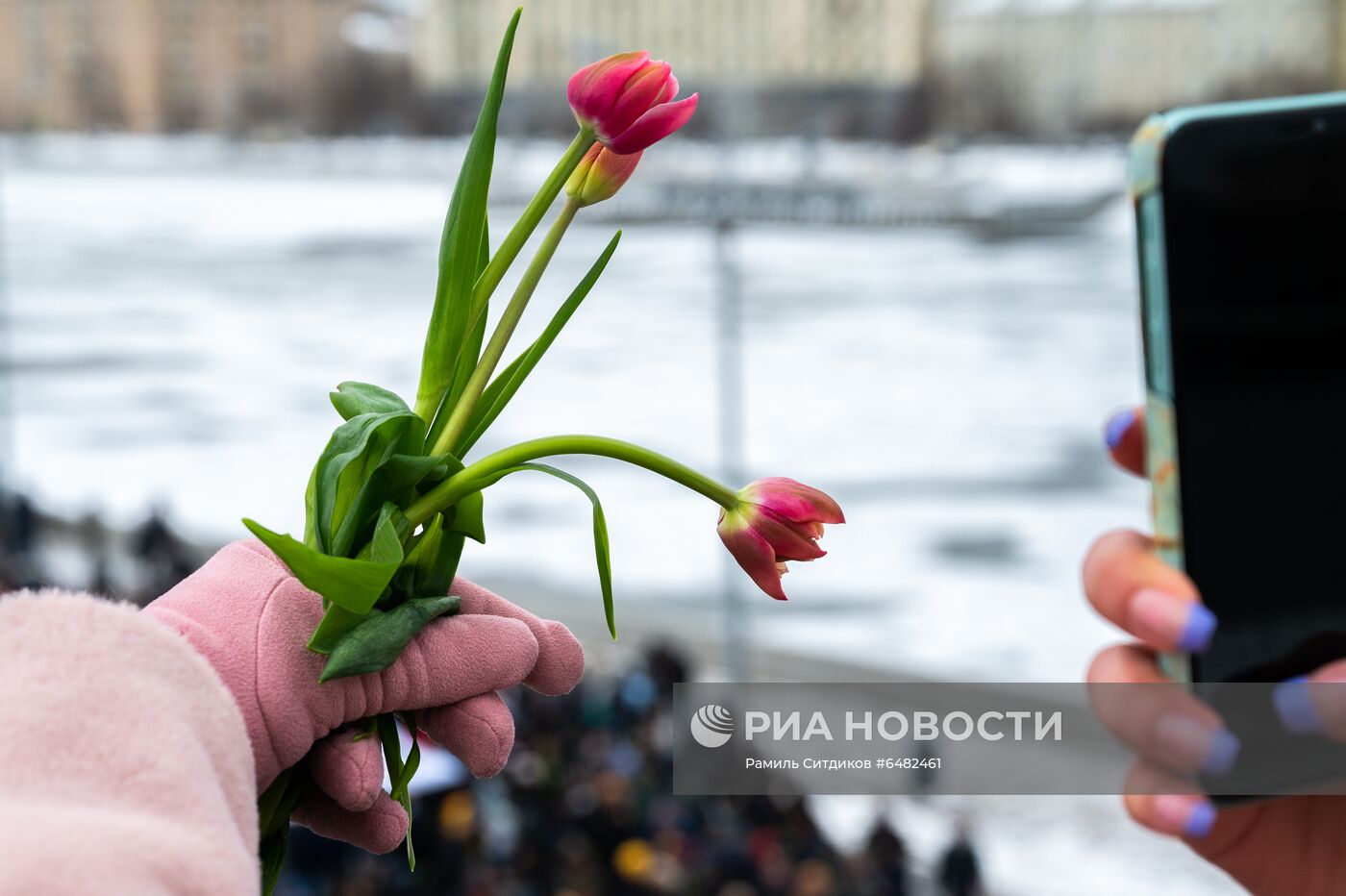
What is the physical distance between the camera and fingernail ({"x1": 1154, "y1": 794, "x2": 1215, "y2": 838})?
359mm

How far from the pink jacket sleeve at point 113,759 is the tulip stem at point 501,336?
0.05 meters

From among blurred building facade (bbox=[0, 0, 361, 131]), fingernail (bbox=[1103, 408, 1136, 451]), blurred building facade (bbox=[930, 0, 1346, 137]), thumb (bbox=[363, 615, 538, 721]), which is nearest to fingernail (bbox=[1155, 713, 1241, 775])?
fingernail (bbox=[1103, 408, 1136, 451])

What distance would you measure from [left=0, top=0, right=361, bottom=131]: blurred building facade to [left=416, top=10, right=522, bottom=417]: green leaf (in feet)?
23.3

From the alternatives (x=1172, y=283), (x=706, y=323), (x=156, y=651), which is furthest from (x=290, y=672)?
(x=706, y=323)

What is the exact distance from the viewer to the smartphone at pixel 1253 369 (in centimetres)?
35

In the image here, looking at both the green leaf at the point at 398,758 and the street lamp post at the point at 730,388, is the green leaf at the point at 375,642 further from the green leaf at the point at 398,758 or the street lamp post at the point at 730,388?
the street lamp post at the point at 730,388

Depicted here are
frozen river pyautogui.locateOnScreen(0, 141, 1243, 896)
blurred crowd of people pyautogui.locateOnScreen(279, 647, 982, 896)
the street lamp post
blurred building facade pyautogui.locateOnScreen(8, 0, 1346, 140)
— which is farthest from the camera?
frozen river pyautogui.locateOnScreen(0, 141, 1243, 896)

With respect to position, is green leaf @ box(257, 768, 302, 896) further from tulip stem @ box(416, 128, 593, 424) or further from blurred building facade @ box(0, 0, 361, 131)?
blurred building facade @ box(0, 0, 361, 131)

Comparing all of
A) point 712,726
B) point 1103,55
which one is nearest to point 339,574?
point 712,726

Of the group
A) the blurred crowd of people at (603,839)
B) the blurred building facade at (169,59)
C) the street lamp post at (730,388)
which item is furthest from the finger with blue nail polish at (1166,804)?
the blurred building facade at (169,59)

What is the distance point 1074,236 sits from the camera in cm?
773

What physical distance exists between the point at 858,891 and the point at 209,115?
6282mm

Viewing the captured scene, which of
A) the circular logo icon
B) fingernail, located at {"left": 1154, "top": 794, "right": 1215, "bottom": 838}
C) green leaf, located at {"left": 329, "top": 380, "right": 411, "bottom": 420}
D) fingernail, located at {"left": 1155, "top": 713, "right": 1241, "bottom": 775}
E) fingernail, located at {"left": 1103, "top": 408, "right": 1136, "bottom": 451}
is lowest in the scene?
fingernail, located at {"left": 1154, "top": 794, "right": 1215, "bottom": 838}

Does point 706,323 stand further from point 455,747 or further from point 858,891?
point 455,747
